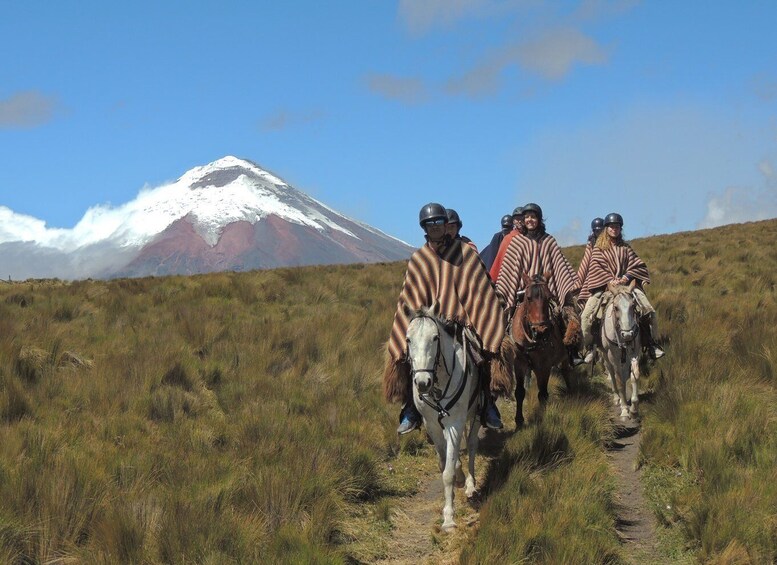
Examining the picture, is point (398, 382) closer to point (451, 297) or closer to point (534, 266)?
point (451, 297)

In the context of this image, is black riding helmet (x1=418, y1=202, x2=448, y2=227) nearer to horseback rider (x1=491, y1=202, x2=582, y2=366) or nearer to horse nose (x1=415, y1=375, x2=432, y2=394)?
horse nose (x1=415, y1=375, x2=432, y2=394)

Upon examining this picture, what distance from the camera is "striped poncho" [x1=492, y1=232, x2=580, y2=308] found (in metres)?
10.8

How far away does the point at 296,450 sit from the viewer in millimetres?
7605

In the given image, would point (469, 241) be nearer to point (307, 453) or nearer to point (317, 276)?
point (307, 453)

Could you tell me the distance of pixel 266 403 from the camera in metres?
9.74

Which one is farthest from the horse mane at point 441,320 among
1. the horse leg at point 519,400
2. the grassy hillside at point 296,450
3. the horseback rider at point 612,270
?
the horseback rider at point 612,270

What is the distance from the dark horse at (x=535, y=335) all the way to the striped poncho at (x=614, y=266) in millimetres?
2186

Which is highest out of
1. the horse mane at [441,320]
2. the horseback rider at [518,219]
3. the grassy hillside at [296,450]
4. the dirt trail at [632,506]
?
the horseback rider at [518,219]

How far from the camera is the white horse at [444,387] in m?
6.19

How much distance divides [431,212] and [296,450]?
2760 millimetres

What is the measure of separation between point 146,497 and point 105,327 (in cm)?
1019

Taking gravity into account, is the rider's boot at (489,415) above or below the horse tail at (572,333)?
A: below

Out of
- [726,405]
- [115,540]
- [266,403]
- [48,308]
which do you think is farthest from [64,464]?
[48,308]

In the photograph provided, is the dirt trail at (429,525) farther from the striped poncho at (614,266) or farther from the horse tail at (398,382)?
the striped poncho at (614,266)
